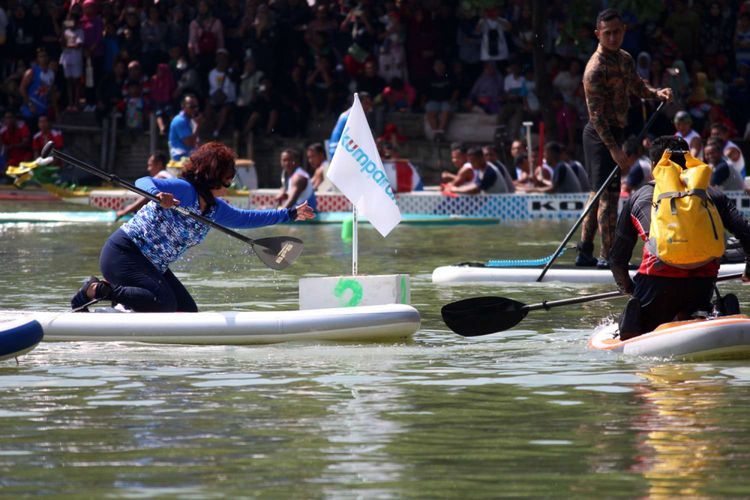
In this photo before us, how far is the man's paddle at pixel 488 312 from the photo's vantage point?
423 inches

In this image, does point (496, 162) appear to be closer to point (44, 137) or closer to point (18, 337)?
point (44, 137)

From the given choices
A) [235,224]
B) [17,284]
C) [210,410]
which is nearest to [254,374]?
[210,410]

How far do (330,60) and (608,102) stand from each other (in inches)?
560

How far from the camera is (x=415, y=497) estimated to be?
6.27 m

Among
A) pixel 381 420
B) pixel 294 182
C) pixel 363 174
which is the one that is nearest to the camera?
pixel 381 420

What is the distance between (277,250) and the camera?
39.1ft

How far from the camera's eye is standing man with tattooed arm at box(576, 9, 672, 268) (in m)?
14.0

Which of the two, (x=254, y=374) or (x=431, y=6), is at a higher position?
(x=431, y=6)

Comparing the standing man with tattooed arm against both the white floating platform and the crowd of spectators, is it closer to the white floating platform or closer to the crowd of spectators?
the white floating platform

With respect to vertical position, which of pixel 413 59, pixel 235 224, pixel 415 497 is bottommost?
pixel 415 497

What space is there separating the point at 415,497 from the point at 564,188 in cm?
1757

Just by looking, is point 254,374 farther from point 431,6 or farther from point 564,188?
point 431,6

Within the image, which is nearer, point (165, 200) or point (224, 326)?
point (224, 326)

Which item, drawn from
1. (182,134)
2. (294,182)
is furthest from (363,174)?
(182,134)
